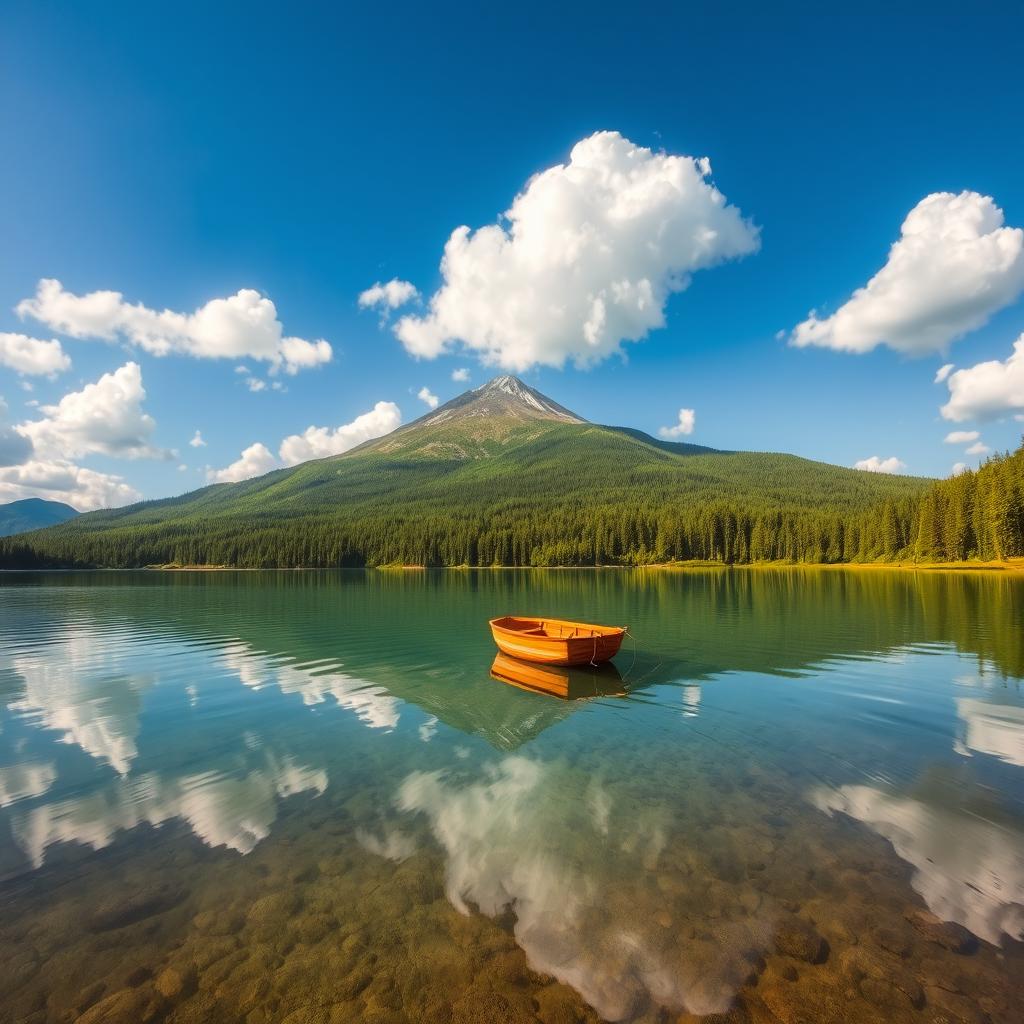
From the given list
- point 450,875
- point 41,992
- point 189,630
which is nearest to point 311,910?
point 450,875

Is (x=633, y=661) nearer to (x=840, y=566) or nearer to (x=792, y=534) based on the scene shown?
(x=840, y=566)

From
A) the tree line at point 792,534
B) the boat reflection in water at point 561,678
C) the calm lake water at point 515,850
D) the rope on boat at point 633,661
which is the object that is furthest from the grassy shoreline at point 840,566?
the boat reflection in water at point 561,678

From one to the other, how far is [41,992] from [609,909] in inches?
331

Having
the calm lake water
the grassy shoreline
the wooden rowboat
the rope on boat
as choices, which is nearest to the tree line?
the grassy shoreline

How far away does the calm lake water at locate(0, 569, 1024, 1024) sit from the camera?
25.0 feet

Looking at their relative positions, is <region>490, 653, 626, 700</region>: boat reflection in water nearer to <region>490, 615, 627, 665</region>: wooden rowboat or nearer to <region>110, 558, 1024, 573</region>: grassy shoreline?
<region>490, 615, 627, 665</region>: wooden rowboat

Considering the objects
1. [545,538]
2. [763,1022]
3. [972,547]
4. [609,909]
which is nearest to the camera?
[763,1022]

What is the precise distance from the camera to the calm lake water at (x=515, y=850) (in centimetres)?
761

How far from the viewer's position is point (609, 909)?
919 cm

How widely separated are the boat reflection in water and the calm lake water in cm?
76

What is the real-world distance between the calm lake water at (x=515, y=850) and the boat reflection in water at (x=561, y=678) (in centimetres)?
76

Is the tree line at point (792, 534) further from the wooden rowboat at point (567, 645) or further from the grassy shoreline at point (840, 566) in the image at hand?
the wooden rowboat at point (567, 645)

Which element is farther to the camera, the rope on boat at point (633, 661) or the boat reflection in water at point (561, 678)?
the rope on boat at point (633, 661)

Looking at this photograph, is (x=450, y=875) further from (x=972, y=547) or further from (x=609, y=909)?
(x=972, y=547)
